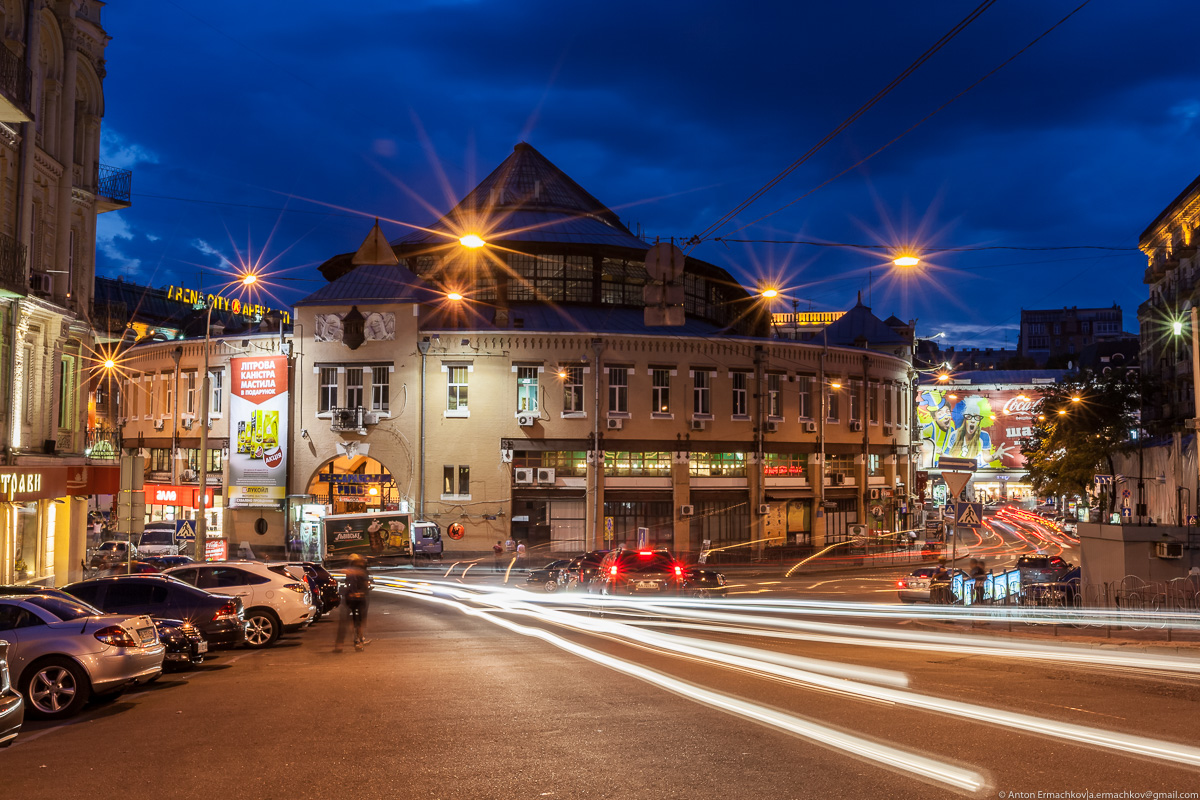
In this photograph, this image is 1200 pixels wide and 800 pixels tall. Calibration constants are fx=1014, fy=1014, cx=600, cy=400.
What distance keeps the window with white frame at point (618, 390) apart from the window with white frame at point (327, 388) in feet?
46.7

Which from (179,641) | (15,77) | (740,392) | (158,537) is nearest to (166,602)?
(179,641)

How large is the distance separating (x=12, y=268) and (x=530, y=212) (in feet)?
131

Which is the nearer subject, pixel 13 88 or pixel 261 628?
pixel 261 628

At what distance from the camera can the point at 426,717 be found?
11453mm

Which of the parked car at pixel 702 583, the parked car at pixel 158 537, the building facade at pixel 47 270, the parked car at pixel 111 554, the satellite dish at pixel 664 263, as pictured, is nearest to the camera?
the satellite dish at pixel 664 263

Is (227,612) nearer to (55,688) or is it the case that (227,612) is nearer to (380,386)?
(55,688)

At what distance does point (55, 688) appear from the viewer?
12328 mm

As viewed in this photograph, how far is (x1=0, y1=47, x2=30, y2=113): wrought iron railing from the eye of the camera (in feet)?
76.0

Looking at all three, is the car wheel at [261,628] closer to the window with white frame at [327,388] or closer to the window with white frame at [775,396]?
the window with white frame at [327,388]

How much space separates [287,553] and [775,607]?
31.2 m

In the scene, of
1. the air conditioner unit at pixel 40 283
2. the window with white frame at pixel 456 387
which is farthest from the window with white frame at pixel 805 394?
the air conditioner unit at pixel 40 283

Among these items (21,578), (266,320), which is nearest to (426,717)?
(21,578)

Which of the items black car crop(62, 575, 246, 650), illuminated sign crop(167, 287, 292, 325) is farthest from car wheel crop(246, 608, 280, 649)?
illuminated sign crop(167, 287, 292, 325)

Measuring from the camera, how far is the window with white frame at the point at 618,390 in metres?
52.3
